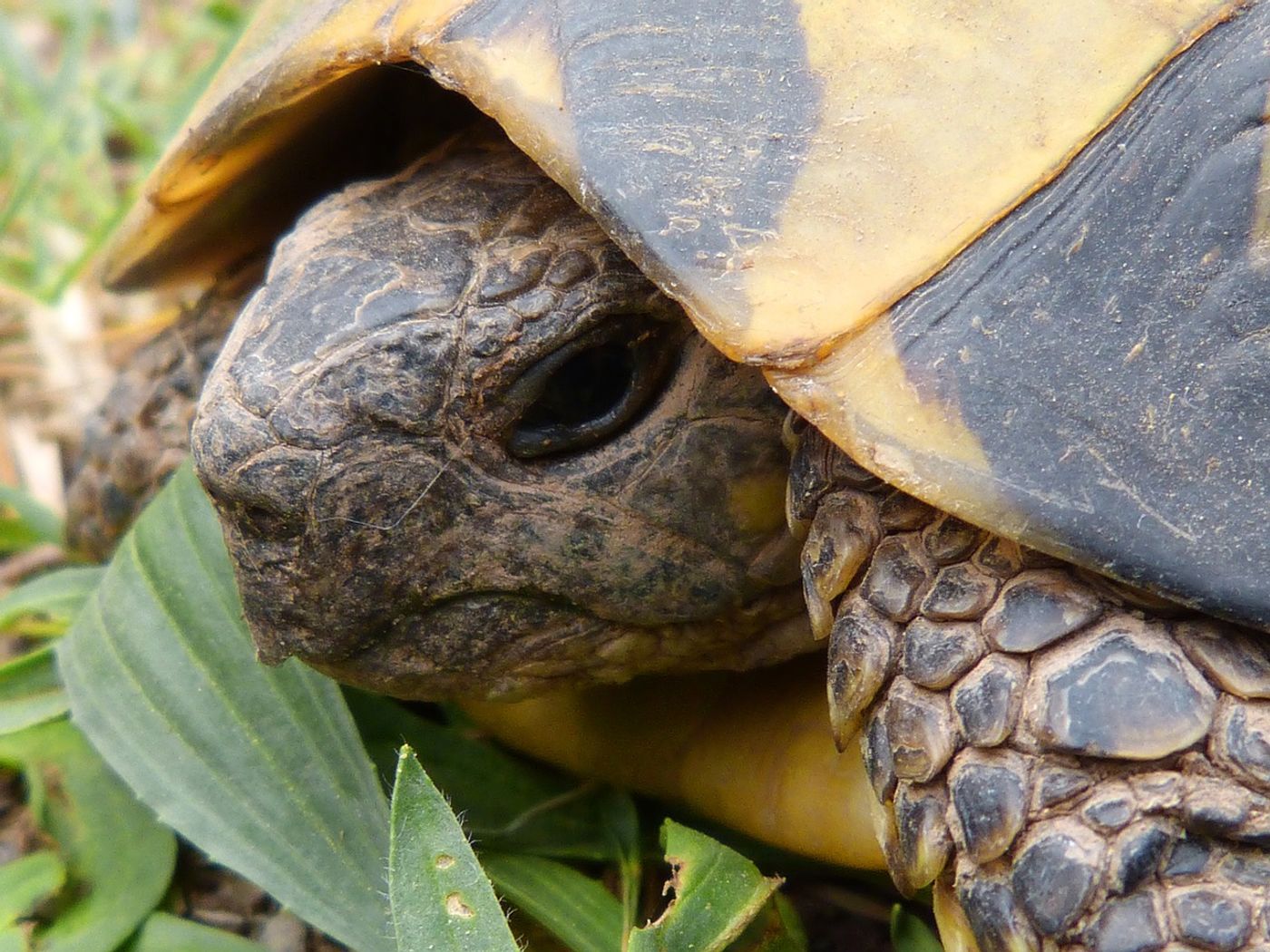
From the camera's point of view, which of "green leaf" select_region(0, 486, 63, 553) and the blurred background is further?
the blurred background

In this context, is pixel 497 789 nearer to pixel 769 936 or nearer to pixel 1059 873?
pixel 769 936

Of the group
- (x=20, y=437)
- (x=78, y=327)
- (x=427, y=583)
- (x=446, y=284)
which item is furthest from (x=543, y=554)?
(x=78, y=327)

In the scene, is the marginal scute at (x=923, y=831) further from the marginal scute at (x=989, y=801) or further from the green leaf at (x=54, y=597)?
the green leaf at (x=54, y=597)

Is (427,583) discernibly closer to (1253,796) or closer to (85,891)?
(85,891)

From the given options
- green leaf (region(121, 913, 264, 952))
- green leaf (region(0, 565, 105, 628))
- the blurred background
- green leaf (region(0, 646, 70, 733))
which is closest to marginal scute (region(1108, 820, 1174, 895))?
green leaf (region(121, 913, 264, 952))

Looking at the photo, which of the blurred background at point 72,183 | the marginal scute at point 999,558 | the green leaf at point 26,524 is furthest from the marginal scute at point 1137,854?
the blurred background at point 72,183

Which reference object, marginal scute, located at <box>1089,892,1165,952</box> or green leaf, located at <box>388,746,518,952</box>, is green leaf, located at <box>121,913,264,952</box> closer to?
green leaf, located at <box>388,746,518,952</box>

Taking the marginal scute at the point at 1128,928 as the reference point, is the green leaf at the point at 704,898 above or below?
below
